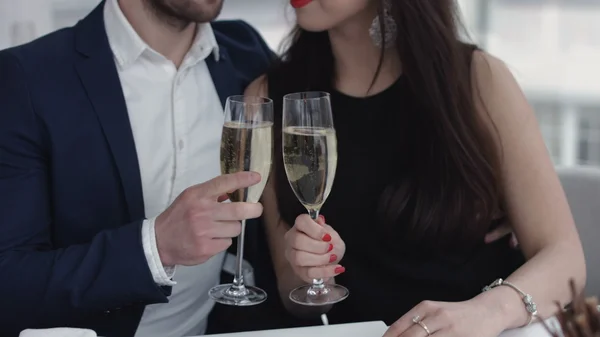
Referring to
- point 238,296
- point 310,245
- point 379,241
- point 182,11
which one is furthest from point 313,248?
point 182,11

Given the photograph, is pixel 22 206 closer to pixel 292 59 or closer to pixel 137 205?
pixel 137 205

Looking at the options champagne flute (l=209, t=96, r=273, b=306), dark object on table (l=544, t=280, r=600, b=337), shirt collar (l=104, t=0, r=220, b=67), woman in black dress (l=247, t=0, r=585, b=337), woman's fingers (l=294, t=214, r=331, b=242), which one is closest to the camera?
dark object on table (l=544, t=280, r=600, b=337)

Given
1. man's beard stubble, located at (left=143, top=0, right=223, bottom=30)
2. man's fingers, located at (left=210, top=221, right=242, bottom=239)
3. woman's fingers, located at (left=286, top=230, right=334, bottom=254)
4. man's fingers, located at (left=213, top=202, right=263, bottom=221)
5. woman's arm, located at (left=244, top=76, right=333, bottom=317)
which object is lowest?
woman's arm, located at (left=244, top=76, right=333, bottom=317)

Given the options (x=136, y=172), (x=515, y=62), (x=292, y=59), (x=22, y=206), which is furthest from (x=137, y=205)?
(x=515, y=62)

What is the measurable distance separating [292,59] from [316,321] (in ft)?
2.01

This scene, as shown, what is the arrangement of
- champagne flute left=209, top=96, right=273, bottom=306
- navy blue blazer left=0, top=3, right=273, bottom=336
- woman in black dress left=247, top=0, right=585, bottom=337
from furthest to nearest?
1. woman in black dress left=247, top=0, right=585, bottom=337
2. navy blue blazer left=0, top=3, right=273, bottom=336
3. champagne flute left=209, top=96, right=273, bottom=306

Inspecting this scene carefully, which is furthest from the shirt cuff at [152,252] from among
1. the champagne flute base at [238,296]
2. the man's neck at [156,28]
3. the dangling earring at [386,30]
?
the dangling earring at [386,30]

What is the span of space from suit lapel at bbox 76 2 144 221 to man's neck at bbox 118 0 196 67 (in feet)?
0.36

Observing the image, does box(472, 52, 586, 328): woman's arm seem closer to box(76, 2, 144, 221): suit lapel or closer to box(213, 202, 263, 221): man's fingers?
box(213, 202, 263, 221): man's fingers

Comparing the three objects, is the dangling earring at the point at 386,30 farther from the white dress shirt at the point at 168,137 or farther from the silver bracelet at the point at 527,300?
the silver bracelet at the point at 527,300

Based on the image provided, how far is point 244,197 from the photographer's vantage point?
1.23m

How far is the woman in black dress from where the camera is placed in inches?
60.6

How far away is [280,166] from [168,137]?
0.26 m

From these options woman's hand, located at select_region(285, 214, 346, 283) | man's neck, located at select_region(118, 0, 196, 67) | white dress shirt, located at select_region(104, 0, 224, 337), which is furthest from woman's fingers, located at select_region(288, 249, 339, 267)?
man's neck, located at select_region(118, 0, 196, 67)
